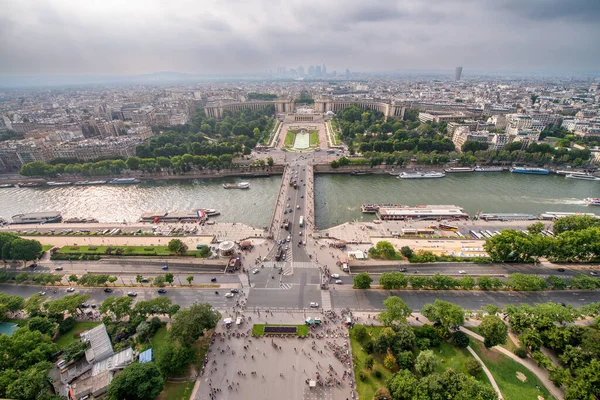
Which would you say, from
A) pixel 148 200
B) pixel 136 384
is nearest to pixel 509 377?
pixel 136 384

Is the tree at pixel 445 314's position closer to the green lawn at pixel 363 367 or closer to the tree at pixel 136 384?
the green lawn at pixel 363 367

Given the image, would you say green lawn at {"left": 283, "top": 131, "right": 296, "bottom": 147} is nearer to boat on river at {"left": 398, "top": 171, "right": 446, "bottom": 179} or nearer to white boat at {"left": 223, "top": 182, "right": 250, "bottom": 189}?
white boat at {"left": 223, "top": 182, "right": 250, "bottom": 189}

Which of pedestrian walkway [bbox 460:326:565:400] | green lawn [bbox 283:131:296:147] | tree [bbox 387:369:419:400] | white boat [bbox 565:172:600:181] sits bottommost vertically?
pedestrian walkway [bbox 460:326:565:400]

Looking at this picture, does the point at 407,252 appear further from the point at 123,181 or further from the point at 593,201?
the point at 123,181

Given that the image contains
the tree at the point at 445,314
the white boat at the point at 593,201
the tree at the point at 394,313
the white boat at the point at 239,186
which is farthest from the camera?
the white boat at the point at 239,186

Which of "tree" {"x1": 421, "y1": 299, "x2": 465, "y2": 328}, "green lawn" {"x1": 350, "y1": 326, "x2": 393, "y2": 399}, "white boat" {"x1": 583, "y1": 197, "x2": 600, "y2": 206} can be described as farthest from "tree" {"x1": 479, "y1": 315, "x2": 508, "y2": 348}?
"white boat" {"x1": 583, "y1": 197, "x2": 600, "y2": 206}

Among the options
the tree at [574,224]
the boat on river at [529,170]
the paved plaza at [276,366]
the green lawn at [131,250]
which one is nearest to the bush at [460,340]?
the paved plaza at [276,366]
